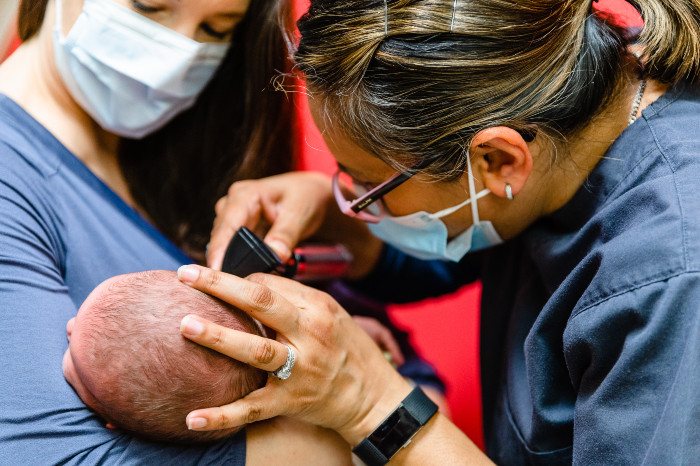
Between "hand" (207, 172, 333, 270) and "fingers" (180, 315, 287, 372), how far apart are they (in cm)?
38

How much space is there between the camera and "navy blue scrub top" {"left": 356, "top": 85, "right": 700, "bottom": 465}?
806 mm

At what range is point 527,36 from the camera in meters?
0.96

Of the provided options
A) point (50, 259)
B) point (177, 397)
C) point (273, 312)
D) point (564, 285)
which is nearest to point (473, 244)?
point (564, 285)

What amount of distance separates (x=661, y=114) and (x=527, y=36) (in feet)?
0.92

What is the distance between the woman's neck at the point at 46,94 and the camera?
1.24 m

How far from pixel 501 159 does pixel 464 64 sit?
0.20m

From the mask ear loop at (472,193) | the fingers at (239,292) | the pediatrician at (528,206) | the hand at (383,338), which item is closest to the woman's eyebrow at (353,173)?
the pediatrician at (528,206)

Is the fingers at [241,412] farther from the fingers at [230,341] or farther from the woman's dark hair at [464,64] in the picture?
the woman's dark hair at [464,64]

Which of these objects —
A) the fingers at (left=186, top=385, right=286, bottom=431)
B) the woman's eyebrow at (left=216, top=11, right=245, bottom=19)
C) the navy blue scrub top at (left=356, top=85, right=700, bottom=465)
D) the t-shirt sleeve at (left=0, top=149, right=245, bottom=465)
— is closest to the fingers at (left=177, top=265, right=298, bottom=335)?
the fingers at (left=186, top=385, right=286, bottom=431)

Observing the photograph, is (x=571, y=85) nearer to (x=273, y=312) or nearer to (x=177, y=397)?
(x=273, y=312)

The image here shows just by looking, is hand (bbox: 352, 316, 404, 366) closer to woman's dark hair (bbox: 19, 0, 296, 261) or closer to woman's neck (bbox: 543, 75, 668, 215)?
woman's dark hair (bbox: 19, 0, 296, 261)

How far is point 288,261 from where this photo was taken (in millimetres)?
1383

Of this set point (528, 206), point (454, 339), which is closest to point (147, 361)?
point (528, 206)

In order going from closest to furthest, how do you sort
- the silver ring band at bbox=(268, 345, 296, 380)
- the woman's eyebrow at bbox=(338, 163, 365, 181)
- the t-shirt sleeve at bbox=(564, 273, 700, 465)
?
the t-shirt sleeve at bbox=(564, 273, 700, 465)
the silver ring band at bbox=(268, 345, 296, 380)
the woman's eyebrow at bbox=(338, 163, 365, 181)
